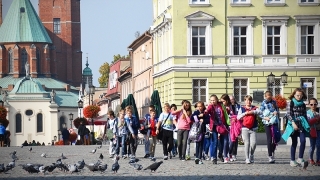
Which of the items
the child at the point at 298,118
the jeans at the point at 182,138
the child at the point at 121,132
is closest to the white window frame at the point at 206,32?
the child at the point at 121,132

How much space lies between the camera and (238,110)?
26.4 m

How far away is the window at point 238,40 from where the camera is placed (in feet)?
185

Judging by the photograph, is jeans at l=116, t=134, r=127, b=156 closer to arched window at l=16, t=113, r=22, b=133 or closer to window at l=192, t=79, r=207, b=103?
window at l=192, t=79, r=207, b=103

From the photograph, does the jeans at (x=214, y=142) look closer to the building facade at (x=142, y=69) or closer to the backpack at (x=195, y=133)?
the backpack at (x=195, y=133)

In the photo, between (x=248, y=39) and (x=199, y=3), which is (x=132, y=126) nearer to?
(x=199, y=3)

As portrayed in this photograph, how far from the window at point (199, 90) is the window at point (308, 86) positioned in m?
5.49

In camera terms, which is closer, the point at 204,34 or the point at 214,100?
the point at 214,100

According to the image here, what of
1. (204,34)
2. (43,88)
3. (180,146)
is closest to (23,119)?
(43,88)

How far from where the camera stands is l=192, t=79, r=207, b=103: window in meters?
55.9

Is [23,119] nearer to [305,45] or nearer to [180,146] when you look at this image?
[305,45]

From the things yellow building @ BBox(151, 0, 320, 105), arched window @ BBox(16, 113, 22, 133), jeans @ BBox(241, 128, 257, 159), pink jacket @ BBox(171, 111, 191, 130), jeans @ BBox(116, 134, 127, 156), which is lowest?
arched window @ BBox(16, 113, 22, 133)

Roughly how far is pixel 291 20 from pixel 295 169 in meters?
34.2

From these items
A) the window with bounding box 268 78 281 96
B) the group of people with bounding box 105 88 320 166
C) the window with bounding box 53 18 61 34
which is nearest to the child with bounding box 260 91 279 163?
the group of people with bounding box 105 88 320 166

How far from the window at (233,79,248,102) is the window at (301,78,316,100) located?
320 cm
